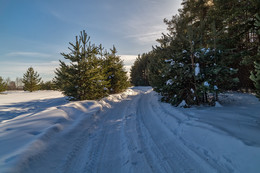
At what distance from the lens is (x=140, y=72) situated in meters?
48.9

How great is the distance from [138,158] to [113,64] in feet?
48.8

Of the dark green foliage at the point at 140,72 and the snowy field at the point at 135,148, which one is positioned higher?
the dark green foliage at the point at 140,72

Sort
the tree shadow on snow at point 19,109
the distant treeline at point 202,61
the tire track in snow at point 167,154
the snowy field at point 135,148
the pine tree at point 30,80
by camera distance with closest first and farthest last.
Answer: the snowy field at point 135,148
the tire track in snow at point 167,154
the distant treeline at point 202,61
the tree shadow on snow at point 19,109
the pine tree at point 30,80

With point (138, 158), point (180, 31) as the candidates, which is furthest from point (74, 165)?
point (180, 31)

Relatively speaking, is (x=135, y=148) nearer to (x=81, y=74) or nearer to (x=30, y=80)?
(x=81, y=74)

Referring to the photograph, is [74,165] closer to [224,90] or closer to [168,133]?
[168,133]

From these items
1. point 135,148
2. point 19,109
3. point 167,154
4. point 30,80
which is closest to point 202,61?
point 167,154

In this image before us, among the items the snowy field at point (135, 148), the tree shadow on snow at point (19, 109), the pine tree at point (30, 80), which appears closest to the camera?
the snowy field at point (135, 148)

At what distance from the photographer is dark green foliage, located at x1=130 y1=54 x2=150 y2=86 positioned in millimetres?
46850

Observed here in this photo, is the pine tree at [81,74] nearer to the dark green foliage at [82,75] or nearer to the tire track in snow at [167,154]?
the dark green foliage at [82,75]

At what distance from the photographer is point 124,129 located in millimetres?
4637

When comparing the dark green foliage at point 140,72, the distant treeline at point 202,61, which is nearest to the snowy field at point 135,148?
the distant treeline at point 202,61

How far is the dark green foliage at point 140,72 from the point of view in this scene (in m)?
46.8

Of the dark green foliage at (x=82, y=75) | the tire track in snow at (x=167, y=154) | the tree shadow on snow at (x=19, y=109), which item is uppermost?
the dark green foliage at (x=82, y=75)
